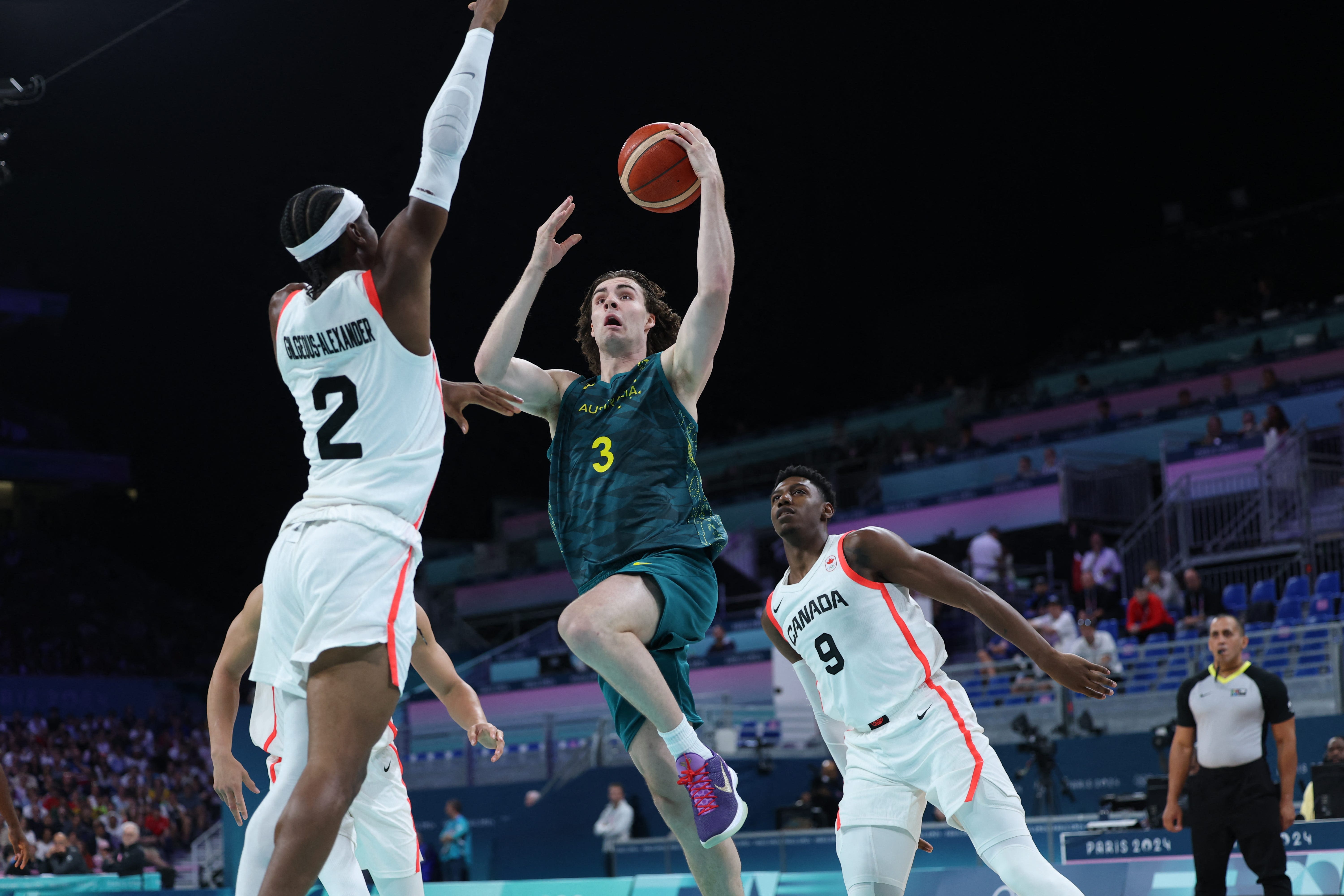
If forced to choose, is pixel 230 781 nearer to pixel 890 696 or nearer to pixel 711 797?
pixel 711 797

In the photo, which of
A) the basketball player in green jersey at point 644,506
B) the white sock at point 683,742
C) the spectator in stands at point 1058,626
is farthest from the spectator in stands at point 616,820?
the white sock at point 683,742

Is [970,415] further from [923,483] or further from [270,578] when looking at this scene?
[270,578]

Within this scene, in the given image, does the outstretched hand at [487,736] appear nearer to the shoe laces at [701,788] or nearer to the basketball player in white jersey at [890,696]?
the shoe laces at [701,788]

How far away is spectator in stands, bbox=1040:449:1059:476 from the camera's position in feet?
72.0

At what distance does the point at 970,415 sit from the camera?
88.9 ft

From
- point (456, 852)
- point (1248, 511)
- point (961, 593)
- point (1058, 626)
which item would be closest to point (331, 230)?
point (961, 593)

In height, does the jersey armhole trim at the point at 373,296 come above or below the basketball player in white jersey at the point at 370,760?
above

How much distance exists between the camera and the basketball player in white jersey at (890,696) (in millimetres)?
5359

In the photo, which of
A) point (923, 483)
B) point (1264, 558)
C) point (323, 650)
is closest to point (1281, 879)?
point (323, 650)

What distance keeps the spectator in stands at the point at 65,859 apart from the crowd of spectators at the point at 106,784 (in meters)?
0.05

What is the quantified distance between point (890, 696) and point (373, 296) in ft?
10.1

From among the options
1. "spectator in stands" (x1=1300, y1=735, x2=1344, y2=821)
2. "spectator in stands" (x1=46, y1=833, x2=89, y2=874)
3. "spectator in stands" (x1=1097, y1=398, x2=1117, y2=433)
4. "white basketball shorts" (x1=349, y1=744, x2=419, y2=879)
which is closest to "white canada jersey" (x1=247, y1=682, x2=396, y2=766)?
"white basketball shorts" (x1=349, y1=744, x2=419, y2=879)

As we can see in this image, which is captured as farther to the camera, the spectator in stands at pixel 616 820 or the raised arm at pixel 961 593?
the spectator in stands at pixel 616 820

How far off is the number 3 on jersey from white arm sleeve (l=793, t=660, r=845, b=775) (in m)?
1.59
